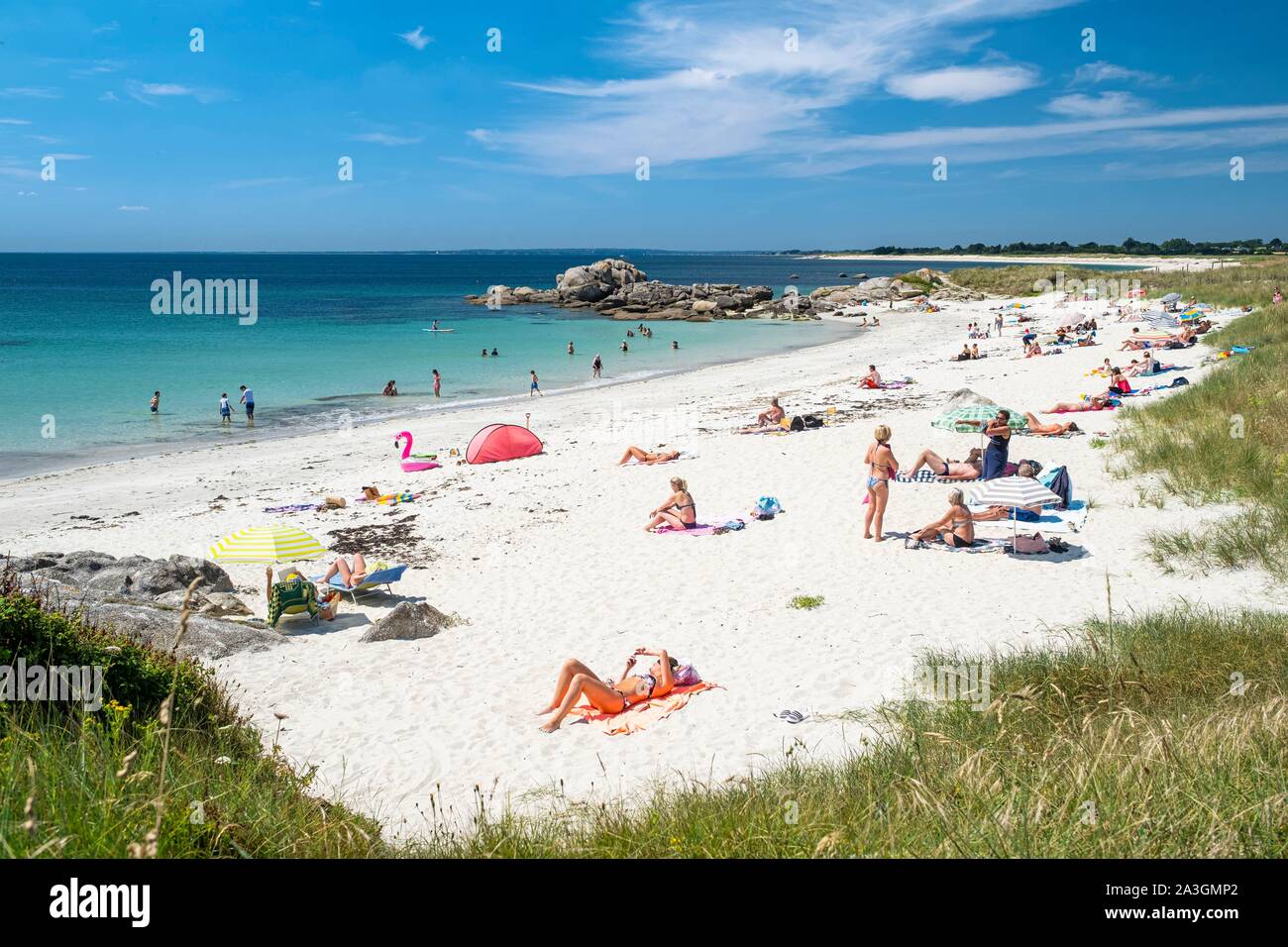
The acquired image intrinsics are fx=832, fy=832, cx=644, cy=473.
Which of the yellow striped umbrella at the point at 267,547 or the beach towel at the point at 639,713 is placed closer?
the beach towel at the point at 639,713

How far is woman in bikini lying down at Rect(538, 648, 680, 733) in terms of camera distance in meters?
7.29

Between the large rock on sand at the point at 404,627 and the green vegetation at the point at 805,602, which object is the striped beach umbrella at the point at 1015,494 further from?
the large rock on sand at the point at 404,627

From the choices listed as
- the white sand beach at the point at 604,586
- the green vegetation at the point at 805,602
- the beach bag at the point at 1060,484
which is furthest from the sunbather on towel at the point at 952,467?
the green vegetation at the point at 805,602

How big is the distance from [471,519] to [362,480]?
4.96m

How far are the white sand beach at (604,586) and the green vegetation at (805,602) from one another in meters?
0.19

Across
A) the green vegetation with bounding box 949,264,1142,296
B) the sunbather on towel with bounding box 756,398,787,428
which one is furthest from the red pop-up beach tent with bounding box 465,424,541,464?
A: the green vegetation with bounding box 949,264,1142,296

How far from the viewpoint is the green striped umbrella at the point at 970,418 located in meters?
16.8

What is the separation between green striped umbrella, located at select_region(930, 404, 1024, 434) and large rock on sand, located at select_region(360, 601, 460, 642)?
468 inches

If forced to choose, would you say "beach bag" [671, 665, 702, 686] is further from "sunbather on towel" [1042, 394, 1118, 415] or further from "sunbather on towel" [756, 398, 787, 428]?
"sunbather on towel" [1042, 394, 1118, 415]

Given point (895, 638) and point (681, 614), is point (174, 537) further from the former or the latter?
point (895, 638)

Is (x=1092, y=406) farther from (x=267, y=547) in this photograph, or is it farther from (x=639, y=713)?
(x=267, y=547)

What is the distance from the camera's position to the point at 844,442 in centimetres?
1783
